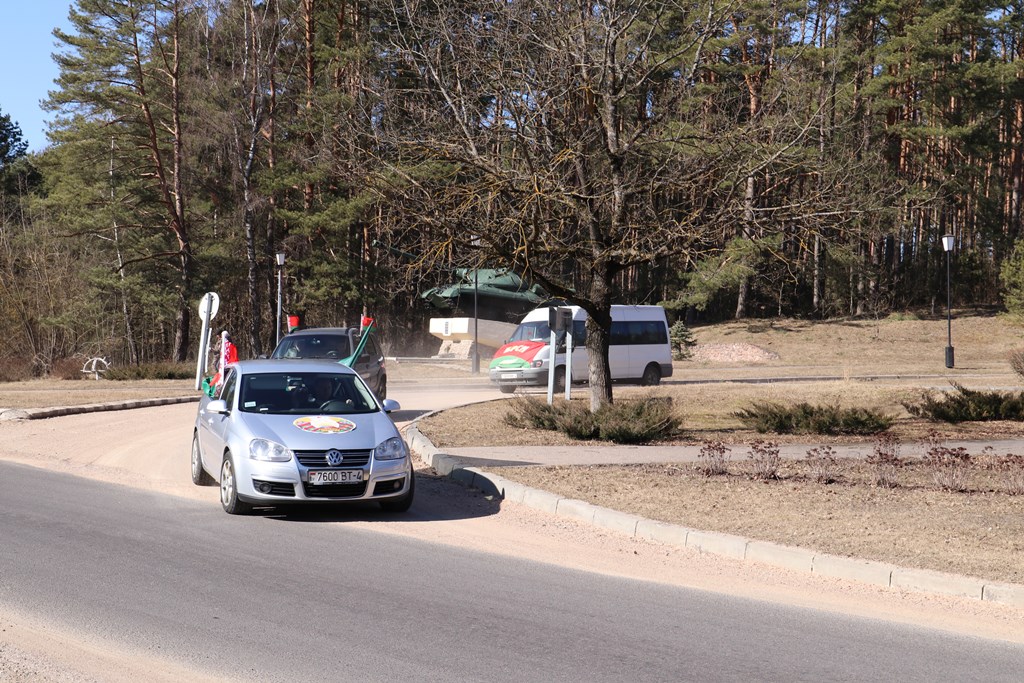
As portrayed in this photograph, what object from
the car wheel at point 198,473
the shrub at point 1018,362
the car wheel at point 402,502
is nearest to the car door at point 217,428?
the car wheel at point 198,473

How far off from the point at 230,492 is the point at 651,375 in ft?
77.4

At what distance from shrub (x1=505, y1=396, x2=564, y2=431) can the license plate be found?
813 cm

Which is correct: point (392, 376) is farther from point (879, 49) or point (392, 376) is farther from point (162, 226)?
point (879, 49)

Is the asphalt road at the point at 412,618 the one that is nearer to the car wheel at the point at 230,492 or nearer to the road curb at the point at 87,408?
the car wheel at the point at 230,492

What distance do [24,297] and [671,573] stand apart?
138ft

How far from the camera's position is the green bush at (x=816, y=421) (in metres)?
18.9

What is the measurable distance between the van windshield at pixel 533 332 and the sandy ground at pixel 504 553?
16.3 metres

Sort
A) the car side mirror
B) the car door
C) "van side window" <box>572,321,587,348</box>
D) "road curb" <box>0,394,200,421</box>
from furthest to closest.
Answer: "van side window" <box>572,321,587,348</box>, "road curb" <box>0,394,200,421</box>, the car side mirror, the car door

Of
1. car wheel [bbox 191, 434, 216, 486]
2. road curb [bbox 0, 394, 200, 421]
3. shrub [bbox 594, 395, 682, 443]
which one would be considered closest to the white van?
road curb [bbox 0, 394, 200, 421]

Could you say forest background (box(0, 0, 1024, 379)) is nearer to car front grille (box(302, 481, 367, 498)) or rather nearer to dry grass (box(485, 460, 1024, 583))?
dry grass (box(485, 460, 1024, 583))

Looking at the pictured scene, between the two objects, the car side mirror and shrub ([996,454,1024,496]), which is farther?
shrub ([996,454,1024,496])

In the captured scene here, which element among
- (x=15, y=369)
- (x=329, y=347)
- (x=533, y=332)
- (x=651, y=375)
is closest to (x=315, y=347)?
(x=329, y=347)

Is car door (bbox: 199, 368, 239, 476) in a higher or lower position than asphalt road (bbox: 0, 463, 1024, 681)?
higher

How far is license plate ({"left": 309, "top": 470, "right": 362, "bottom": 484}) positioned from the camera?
32.8 feet
